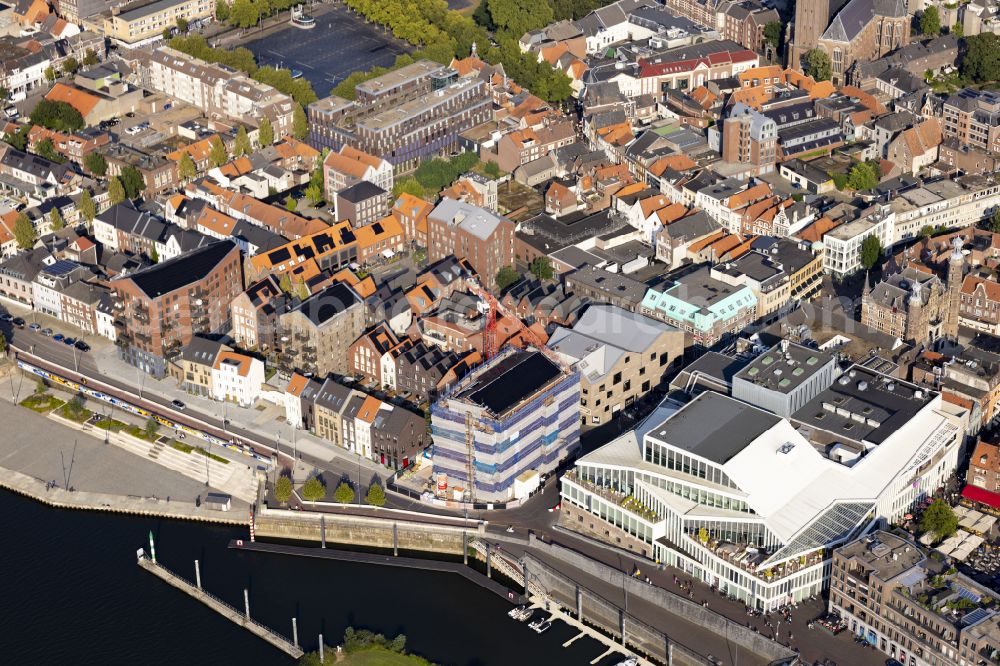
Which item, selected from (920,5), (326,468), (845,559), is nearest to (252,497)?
(326,468)

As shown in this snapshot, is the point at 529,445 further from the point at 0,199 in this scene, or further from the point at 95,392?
the point at 0,199

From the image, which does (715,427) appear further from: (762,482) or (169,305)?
(169,305)

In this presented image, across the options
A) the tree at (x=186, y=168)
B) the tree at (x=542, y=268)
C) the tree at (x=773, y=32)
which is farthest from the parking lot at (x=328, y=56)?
the tree at (x=542, y=268)

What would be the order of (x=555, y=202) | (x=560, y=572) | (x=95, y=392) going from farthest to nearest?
(x=555, y=202) < (x=95, y=392) < (x=560, y=572)

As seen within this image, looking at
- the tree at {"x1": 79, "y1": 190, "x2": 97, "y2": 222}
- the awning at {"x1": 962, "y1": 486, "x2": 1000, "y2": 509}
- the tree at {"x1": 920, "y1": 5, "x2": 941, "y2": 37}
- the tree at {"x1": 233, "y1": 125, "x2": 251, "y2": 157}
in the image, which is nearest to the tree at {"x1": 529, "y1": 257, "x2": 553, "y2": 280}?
the tree at {"x1": 233, "y1": 125, "x2": 251, "y2": 157}

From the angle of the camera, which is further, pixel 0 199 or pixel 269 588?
pixel 0 199
